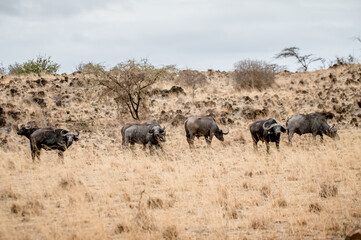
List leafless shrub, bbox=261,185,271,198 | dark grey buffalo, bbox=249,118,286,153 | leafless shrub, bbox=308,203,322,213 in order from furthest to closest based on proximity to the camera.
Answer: dark grey buffalo, bbox=249,118,286,153 < leafless shrub, bbox=261,185,271,198 < leafless shrub, bbox=308,203,322,213

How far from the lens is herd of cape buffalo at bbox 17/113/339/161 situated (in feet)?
41.1

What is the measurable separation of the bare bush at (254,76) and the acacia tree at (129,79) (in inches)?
405

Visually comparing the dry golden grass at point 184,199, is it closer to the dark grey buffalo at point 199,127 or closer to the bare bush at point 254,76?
the dark grey buffalo at point 199,127

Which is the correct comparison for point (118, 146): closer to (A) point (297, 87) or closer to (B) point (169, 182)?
(B) point (169, 182)

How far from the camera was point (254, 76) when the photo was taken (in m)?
31.5

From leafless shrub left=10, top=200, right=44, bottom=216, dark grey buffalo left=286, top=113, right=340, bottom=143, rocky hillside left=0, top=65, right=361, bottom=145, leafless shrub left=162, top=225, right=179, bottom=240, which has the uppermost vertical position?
rocky hillside left=0, top=65, right=361, bottom=145

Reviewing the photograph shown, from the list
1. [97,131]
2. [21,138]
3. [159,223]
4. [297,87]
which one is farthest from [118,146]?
[297,87]

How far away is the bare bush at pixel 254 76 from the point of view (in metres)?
31.1

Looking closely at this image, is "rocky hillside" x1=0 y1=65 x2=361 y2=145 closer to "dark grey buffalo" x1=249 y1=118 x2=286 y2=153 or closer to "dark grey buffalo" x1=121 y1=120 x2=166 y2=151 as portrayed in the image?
"dark grey buffalo" x1=121 y1=120 x2=166 y2=151

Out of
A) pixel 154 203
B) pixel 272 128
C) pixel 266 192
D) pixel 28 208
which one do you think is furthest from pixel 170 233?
pixel 272 128

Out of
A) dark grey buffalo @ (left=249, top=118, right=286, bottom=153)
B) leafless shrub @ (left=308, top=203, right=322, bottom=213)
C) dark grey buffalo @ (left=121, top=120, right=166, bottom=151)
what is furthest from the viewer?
dark grey buffalo @ (left=121, top=120, right=166, bottom=151)

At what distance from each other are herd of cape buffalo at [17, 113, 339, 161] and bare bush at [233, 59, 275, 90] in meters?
15.3

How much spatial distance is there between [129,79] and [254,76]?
519 inches

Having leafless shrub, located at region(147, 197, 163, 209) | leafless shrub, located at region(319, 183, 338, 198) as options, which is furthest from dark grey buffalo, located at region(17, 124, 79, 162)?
leafless shrub, located at region(319, 183, 338, 198)
